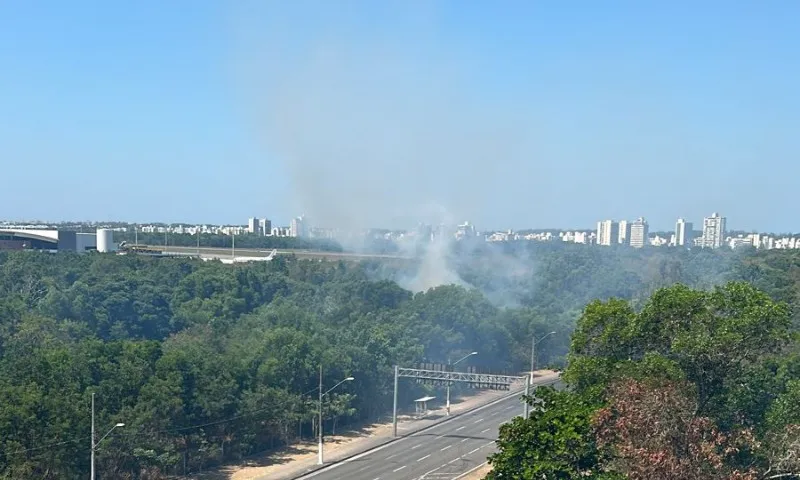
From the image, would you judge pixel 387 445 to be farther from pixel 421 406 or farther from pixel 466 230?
pixel 466 230

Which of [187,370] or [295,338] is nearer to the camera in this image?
[187,370]

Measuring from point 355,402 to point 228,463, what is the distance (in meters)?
12.0

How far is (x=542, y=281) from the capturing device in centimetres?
11962

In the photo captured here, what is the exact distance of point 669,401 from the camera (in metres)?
17.6

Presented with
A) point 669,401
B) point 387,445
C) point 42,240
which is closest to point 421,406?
point 387,445

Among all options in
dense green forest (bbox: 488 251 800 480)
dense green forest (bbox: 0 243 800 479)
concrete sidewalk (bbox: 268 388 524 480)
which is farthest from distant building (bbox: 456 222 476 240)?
dense green forest (bbox: 488 251 800 480)

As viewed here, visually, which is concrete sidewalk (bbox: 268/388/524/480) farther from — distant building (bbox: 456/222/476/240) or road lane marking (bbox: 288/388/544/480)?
distant building (bbox: 456/222/476/240)

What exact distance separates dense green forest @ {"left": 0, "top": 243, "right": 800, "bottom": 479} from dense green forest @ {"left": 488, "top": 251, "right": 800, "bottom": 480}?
17.2 metres

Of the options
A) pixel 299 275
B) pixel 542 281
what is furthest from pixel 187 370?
pixel 542 281

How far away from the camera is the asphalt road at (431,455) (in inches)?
1511

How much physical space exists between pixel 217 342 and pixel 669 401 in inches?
1759

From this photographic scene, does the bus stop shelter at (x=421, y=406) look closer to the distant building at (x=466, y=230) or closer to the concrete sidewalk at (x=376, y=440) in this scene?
the concrete sidewalk at (x=376, y=440)

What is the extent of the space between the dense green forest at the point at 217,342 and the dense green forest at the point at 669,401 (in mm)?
17153

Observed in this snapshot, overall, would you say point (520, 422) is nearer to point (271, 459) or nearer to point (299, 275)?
point (271, 459)
